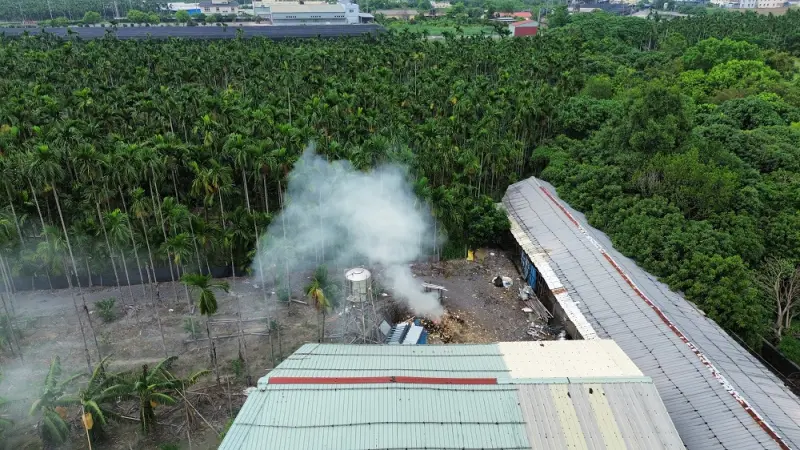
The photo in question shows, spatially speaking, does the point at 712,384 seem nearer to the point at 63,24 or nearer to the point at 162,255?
the point at 162,255

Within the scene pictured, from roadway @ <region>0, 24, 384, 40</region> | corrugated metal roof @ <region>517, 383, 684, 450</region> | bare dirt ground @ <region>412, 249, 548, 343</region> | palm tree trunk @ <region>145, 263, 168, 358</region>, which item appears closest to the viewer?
corrugated metal roof @ <region>517, 383, 684, 450</region>

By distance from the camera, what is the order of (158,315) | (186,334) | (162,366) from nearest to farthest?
(162,366) → (186,334) → (158,315)

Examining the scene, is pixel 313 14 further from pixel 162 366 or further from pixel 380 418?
pixel 380 418

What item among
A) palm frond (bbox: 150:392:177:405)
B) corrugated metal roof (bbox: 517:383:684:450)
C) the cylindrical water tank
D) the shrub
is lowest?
the shrub

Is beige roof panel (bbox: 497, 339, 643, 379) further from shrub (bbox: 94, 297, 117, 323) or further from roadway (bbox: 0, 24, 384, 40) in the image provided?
roadway (bbox: 0, 24, 384, 40)

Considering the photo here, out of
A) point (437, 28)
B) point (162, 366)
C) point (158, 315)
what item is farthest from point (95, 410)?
point (437, 28)

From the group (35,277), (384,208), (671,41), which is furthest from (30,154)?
(671,41)

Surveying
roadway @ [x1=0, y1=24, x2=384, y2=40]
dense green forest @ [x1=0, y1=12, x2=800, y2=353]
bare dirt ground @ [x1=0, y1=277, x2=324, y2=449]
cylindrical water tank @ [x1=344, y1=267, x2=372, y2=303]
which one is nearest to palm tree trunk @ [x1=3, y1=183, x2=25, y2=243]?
dense green forest @ [x1=0, y1=12, x2=800, y2=353]

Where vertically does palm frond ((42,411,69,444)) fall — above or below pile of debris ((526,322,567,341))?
above
